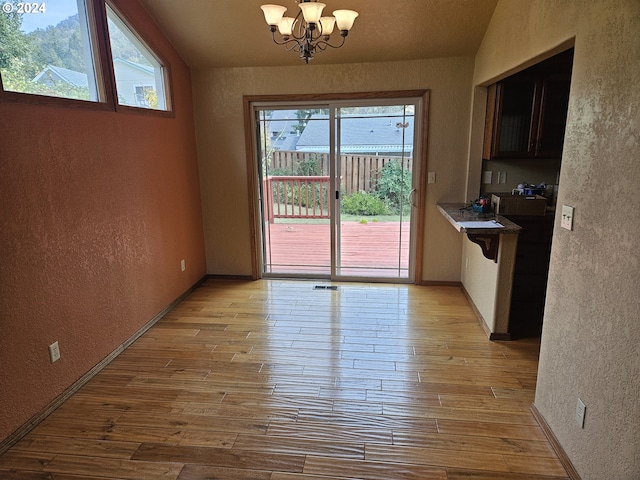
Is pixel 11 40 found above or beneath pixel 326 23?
beneath

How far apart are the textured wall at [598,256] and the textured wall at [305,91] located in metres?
1.69

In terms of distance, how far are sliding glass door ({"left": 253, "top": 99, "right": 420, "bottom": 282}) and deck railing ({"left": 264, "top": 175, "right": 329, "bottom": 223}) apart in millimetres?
11

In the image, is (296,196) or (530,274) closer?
(530,274)

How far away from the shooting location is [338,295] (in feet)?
13.4

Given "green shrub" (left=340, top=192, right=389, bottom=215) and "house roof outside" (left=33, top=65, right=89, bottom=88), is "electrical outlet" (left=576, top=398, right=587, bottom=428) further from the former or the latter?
"house roof outside" (left=33, top=65, right=89, bottom=88)

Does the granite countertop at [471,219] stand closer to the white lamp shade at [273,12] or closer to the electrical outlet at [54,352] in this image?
the white lamp shade at [273,12]

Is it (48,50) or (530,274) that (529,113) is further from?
(48,50)

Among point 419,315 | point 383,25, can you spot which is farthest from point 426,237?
point 383,25

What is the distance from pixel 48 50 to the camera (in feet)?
7.86

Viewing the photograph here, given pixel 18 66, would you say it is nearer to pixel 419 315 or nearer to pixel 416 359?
pixel 416 359

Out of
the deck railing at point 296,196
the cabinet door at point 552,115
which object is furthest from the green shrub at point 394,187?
the cabinet door at point 552,115

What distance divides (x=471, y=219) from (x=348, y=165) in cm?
147

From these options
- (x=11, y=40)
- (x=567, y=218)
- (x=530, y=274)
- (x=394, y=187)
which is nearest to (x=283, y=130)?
(x=394, y=187)

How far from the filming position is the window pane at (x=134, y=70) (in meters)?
2.96
